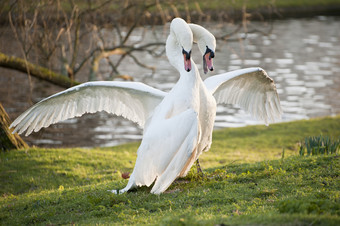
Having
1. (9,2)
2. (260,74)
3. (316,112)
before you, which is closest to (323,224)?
(260,74)

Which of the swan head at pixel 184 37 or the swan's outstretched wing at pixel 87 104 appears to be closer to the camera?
the swan head at pixel 184 37

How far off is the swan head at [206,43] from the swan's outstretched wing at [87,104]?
0.98 m

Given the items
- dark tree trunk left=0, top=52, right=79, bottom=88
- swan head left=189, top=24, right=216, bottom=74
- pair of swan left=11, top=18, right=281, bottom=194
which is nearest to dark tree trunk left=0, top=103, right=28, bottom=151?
dark tree trunk left=0, top=52, right=79, bottom=88

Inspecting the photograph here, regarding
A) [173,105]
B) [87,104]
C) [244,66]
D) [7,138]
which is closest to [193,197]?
[173,105]

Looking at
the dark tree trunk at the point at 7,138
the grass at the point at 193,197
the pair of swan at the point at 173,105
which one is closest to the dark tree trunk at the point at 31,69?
the dark tree trunk at the point at 7,138

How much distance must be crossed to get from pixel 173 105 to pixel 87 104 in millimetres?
1853

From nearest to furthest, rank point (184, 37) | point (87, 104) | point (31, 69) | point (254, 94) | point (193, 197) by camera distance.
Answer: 1. point (193, 197)
2. point (184, 37)
3. point (87, 104)
4. point (254, 94)
5. point (31, 69)

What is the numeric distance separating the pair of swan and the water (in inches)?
130

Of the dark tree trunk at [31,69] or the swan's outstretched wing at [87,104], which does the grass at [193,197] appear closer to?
the swan's outstretched wing at [87,104]

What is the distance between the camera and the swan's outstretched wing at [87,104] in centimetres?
723

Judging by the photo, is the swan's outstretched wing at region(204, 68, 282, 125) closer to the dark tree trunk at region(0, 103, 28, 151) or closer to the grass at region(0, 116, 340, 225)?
the grass at region(0, 116, 340, 225)

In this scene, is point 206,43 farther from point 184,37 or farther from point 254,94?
point 254,94

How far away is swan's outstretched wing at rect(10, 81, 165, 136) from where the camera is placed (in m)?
7.23

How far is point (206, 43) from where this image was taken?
6.73 meters
